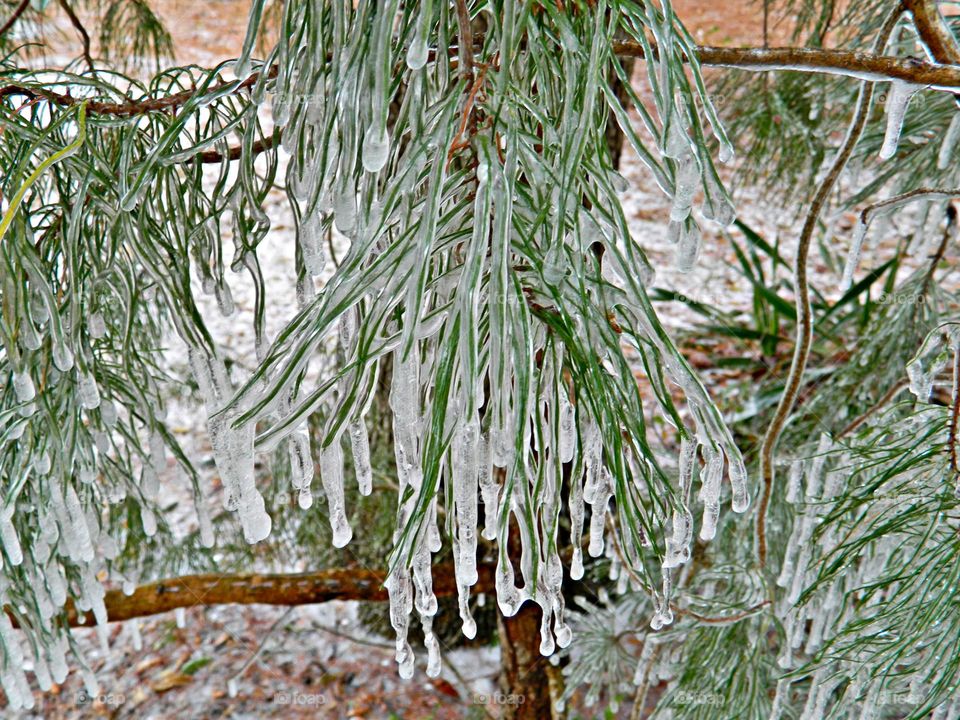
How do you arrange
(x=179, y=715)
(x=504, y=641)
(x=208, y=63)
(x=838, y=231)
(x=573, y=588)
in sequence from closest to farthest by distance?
(x=504, y=641)
(x=573, y=588)
(x=179, y=715)
(x=838, y=231)
(x=208, y=63)

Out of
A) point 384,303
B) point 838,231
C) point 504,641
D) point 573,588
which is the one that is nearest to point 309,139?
point 384,303

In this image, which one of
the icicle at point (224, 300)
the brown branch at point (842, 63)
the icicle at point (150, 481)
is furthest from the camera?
the icicle at point (150, 481)

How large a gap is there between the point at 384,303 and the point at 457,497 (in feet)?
0.35

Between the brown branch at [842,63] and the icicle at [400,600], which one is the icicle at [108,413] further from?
the brown branch at [842,63]

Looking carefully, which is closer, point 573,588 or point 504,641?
point 504,641

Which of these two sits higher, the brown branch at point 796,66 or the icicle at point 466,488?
the brown branch at point 796,66

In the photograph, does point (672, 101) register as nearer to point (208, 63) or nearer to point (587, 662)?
point (587, 662)

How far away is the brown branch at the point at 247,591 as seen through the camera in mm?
1323

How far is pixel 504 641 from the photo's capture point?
1.50 meters
